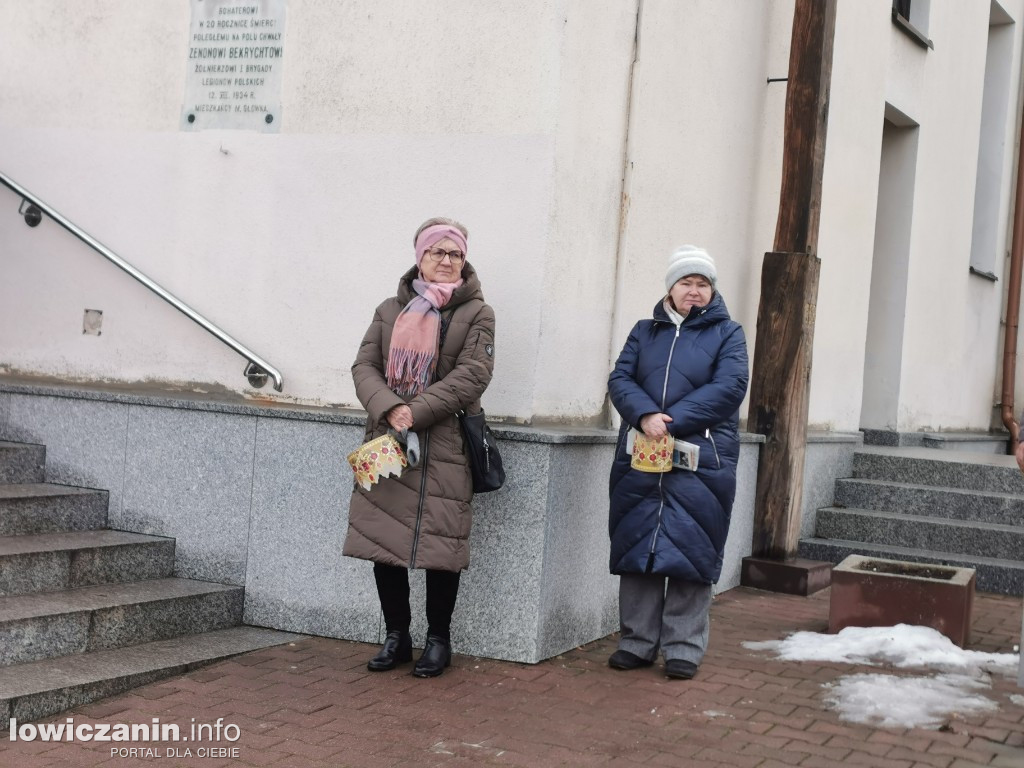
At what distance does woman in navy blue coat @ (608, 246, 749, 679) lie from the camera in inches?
218

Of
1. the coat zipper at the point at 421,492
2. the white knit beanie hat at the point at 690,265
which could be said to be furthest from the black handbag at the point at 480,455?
the white knit beanie hat at the point at 690,265

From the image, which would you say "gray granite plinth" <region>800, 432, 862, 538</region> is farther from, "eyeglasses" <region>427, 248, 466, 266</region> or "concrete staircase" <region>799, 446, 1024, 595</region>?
"eyeglasses" <region>427, 248, 466, 266</region>

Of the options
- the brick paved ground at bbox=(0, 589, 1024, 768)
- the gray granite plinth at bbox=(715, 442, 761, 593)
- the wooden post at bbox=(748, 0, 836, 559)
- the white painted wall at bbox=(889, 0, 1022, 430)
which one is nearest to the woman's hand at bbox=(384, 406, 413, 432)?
the brick paved ground at bbox=(0, 589, 1024, 768)

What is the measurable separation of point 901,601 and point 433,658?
2.49 metres

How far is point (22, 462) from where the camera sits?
6465 mm

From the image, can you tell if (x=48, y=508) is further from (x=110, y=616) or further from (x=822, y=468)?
(x=822, y=468)

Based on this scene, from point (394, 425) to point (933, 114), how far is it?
24.2ft

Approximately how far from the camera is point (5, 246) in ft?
23.4

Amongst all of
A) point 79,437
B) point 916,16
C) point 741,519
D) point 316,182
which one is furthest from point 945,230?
point 79,437

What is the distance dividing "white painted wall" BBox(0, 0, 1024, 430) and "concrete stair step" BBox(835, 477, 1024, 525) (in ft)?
6.38

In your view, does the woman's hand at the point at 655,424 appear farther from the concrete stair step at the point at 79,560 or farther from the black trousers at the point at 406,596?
the concrete stair step at the point at 79,560

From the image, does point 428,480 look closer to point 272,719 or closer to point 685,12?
point 272,719

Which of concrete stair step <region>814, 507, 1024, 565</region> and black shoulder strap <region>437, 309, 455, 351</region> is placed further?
concrete stair step <region>814, 507, 1024, 565</region>

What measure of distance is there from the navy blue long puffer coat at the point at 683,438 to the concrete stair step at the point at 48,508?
2.56 metres
